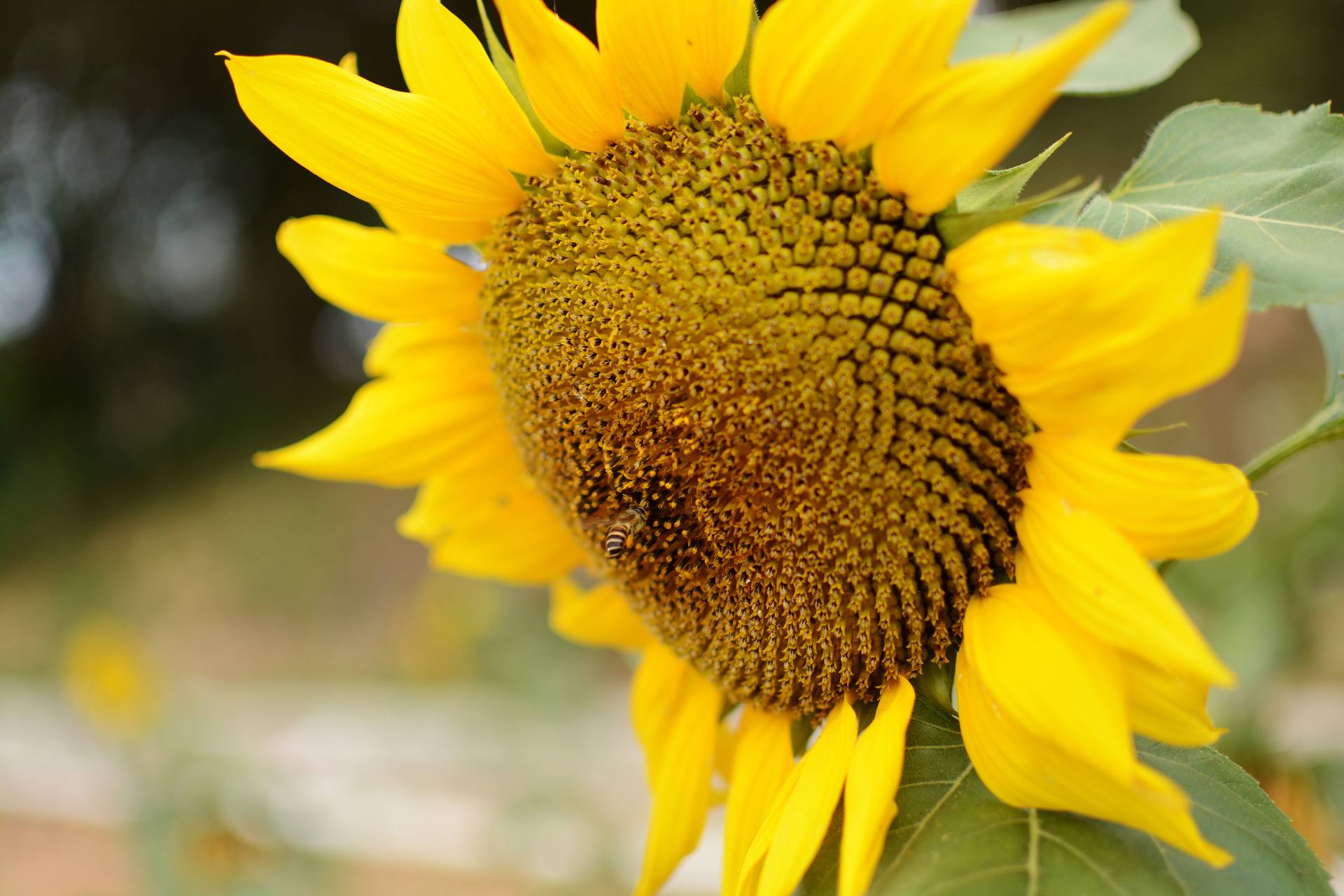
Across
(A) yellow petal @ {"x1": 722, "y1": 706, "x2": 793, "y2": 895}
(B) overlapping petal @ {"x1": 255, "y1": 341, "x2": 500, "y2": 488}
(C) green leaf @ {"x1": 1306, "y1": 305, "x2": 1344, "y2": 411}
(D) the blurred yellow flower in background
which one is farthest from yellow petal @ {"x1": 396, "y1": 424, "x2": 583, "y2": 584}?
(D) the blurred yellow flower in background

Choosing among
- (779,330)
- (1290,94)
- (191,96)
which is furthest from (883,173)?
(191,96)

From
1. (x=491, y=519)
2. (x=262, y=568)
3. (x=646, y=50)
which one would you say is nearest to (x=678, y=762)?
(x=491, y=519)

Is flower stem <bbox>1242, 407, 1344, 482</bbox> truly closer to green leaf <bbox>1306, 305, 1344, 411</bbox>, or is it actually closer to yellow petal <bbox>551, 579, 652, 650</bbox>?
green leaf <bbox>1306, 305, 1344, 411</bbox>

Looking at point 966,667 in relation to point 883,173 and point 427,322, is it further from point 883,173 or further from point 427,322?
point 427,322

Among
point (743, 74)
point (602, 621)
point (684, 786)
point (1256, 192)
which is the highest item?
point (743, 74)

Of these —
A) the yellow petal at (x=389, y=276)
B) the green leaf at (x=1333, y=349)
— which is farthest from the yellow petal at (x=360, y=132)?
the green leaf at (x=1333, y=349)

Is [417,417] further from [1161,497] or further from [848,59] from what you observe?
[1161,497]

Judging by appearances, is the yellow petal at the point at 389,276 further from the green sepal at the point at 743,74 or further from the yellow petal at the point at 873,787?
the yellow petal at the point at 873,787
